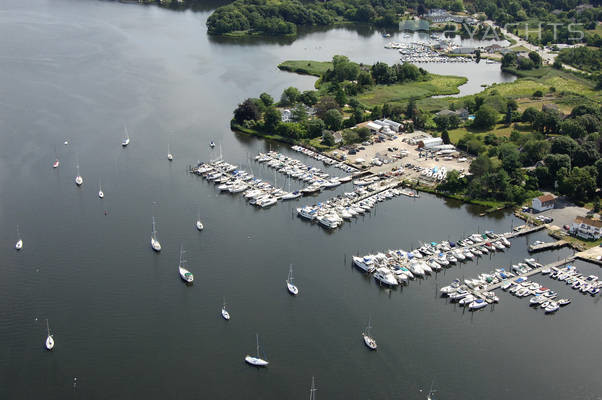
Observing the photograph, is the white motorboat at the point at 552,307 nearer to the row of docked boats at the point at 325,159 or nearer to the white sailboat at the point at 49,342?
the row of docked boats at the point at 325,159

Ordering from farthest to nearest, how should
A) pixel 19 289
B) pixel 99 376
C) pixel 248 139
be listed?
pixel 248 139 → pixel 19 289 → pixel 99 376

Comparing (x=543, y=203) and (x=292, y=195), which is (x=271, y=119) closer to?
(x=292, y=195)

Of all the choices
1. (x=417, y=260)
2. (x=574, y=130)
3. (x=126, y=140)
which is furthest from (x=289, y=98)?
(x=417, y=260)

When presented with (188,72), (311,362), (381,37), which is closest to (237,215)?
(311,362)

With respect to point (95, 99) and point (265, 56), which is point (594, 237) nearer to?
point (95, 99)

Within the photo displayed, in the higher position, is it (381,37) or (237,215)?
(381,37)

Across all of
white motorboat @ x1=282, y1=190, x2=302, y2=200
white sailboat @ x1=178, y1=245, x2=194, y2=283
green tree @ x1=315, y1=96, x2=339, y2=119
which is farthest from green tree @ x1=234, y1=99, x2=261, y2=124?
white sailboat @ x1=178, y1=245, x2=194, y2=283
